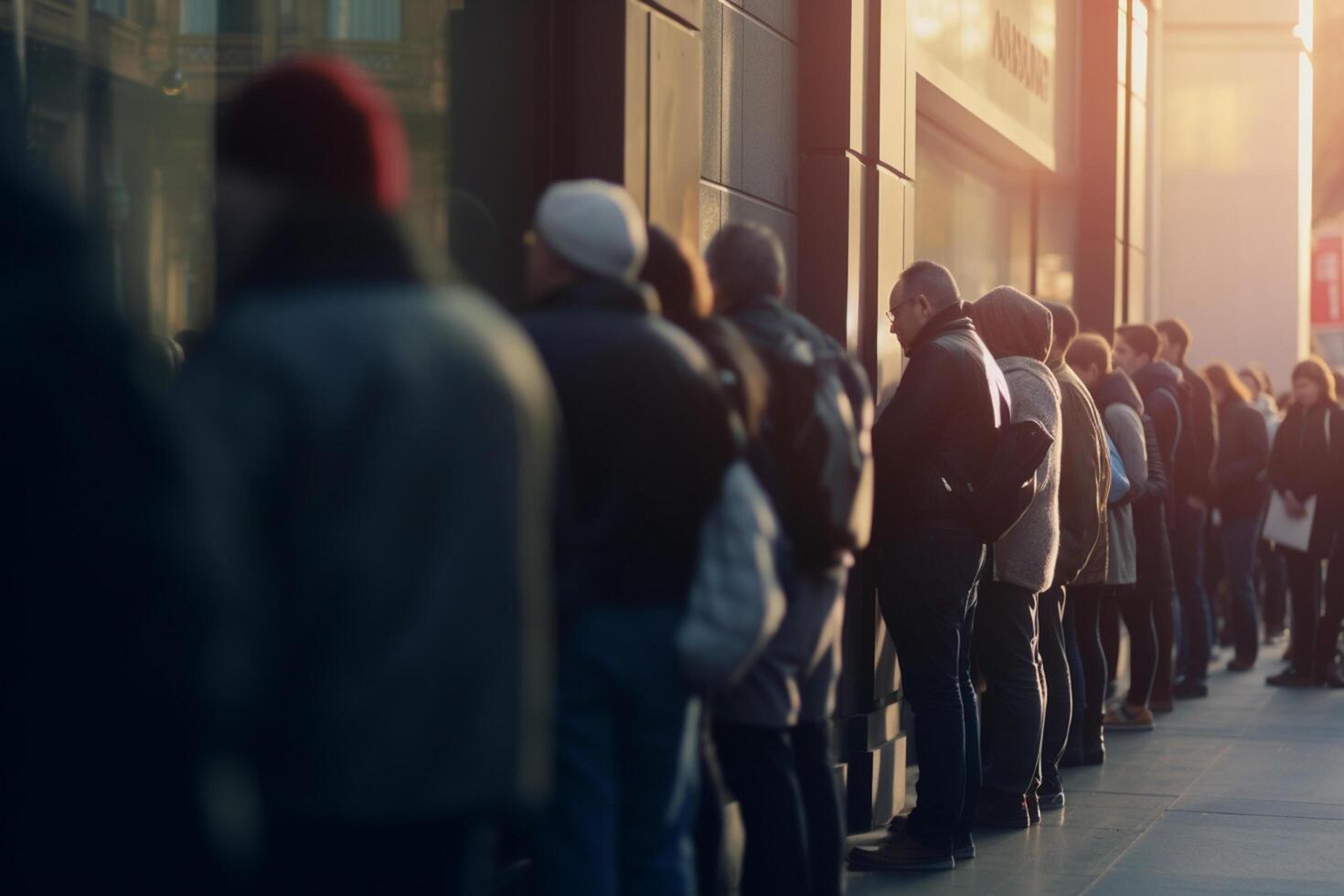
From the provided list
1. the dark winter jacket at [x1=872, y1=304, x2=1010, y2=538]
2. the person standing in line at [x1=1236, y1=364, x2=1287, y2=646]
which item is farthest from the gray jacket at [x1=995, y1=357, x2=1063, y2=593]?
the person standing in line at [x1=1236, y1=364, x2=1287, y2=646]

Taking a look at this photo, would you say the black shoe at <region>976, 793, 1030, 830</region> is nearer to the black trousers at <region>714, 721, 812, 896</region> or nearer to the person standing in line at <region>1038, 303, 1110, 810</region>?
the person standing in line at <region>1038, 303, 1110, 810</region>

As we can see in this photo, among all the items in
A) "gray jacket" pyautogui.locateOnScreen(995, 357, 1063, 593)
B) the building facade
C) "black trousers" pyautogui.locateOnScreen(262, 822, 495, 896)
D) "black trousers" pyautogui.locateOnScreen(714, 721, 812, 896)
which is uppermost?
the building facade

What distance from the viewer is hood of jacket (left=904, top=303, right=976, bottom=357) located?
5926mm

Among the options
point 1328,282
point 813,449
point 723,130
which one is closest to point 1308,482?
point 723,130

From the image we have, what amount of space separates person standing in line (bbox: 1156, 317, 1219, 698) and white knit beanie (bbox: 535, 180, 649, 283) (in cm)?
724

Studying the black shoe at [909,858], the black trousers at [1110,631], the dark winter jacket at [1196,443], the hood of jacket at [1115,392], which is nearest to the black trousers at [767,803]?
the black shoe at [909,858]

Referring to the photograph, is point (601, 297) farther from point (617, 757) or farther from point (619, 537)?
point (617, 757)

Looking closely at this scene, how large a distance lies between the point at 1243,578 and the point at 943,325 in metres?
6.60

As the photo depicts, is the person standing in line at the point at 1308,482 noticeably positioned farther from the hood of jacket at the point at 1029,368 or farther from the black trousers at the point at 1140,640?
the hood of jacket at the point at 1029,368

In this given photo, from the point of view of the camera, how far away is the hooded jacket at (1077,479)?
7172 millimetres

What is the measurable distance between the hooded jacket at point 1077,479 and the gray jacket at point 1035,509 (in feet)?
2.06

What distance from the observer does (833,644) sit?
4.28 metres

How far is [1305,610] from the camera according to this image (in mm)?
11336

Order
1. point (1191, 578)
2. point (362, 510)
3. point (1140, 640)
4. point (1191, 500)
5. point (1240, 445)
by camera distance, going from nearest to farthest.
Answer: point (362, 510) < point (1140, 640) < point (1191, 500) < point (1191, 578) < point (1240, 445)
